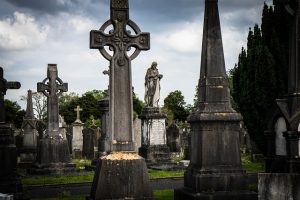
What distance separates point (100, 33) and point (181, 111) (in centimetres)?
7187

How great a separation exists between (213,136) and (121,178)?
2.41 m

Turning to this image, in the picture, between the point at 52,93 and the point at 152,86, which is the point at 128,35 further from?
the point at 152,86

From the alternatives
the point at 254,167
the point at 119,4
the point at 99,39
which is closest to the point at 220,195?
the point at 99,39

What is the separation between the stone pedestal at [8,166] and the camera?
33.8 feet

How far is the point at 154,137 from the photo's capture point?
20.0 meters

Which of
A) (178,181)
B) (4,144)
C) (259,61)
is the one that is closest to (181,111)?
(259,61)

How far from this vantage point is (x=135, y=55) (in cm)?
872

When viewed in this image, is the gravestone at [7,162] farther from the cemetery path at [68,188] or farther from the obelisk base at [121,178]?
the obelisk base at [121,178]

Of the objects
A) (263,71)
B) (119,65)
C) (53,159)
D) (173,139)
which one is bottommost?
(53,159)

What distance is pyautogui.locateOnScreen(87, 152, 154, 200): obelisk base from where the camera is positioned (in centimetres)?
809

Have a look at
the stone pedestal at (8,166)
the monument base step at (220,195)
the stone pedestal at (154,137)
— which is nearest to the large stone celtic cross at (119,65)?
the monument base step at (220,195)

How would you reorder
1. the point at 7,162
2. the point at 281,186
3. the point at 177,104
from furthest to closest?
1. the point at 177,104
2. the point at 7,162
3. the point at 281,186

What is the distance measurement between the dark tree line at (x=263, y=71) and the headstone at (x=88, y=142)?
8.44 m

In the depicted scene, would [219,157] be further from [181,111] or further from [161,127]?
[181,111]
